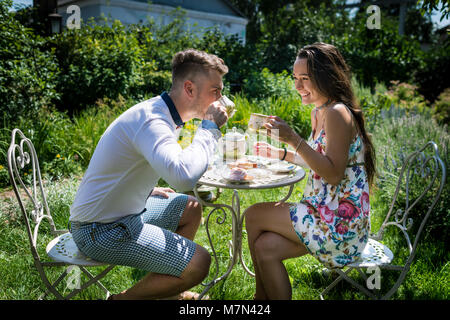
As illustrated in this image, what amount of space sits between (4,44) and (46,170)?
2024mm

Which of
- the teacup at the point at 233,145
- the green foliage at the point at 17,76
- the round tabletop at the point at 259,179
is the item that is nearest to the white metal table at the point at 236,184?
the round tabletop at the point at 259,179

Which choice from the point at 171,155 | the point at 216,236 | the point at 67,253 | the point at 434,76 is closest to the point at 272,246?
the point at 171,155

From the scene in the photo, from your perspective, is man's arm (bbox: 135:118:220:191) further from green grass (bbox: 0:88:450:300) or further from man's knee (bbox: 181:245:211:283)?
green grass (bbox: 0:88:450:300)

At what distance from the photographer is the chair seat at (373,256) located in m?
2.22

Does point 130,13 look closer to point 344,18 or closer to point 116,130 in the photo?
point 344,18

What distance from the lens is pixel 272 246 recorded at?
227 cm

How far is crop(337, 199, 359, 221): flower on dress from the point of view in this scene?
7.25 feet

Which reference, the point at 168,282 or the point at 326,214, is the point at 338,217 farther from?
the point at 168,282

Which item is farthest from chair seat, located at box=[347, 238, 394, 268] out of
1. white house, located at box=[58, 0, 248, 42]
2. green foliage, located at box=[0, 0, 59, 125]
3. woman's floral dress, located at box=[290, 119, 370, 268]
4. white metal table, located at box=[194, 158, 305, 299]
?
white house, located at box=[58, 0, 248, 42]

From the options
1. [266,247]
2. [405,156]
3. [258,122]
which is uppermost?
[258,122]

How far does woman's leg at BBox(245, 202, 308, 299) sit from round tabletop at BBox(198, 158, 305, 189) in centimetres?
16

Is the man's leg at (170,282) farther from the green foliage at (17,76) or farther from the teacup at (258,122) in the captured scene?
the green foliage at (17,76)

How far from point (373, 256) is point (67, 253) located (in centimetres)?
178

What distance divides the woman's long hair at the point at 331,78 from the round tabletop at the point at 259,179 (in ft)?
1.61
